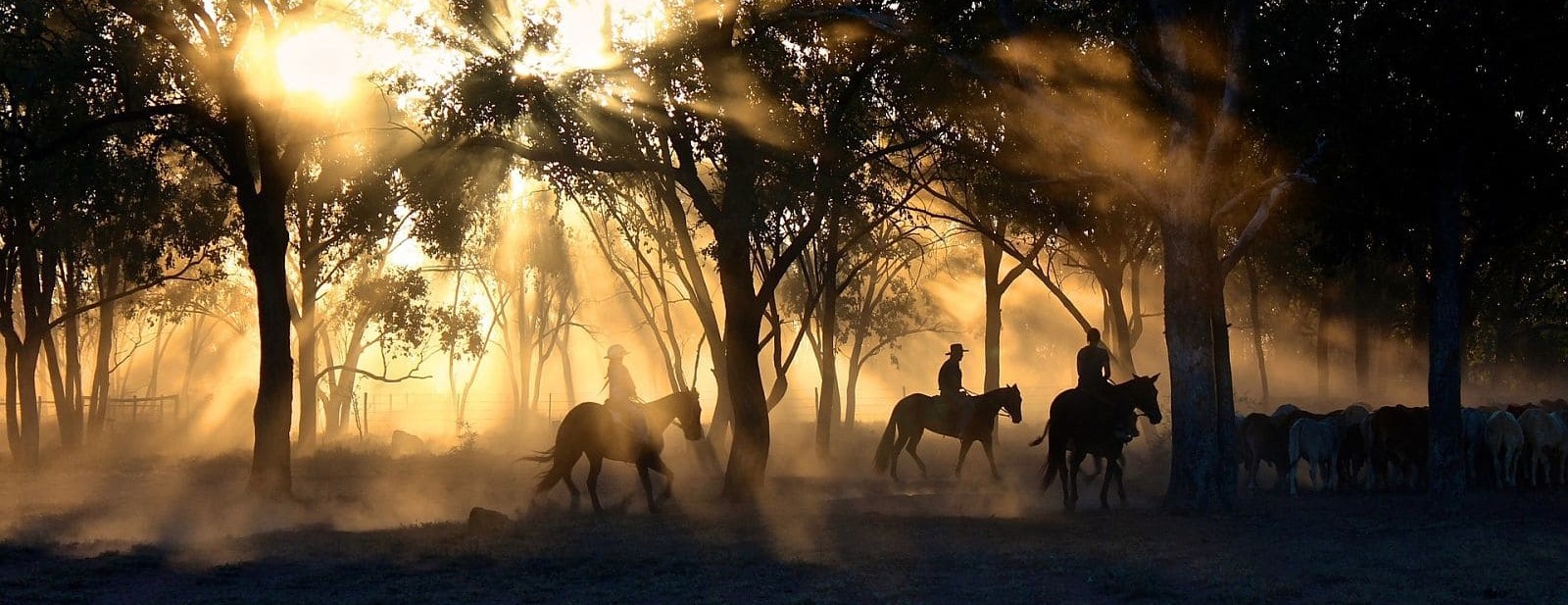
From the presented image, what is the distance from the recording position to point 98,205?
23875 millimetres

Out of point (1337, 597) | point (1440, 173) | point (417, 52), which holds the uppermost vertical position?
point (417, 52)

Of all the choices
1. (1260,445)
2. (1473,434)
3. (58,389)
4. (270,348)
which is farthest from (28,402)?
(1473,434)

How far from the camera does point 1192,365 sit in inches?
754

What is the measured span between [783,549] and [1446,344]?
9991 mm

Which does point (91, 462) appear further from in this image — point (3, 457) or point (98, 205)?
point (98, 205)

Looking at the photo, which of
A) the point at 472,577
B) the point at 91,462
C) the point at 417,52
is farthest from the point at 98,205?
the point at 472,577

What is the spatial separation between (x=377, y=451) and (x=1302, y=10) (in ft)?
91.8

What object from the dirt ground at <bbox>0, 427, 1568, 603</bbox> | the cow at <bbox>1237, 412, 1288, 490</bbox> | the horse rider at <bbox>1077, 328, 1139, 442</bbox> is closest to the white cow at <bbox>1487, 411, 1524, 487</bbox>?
the dirt ground at <bbox>0, 427, 1568, 603</bbox>

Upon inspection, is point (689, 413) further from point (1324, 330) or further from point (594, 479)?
point (1324, 330)

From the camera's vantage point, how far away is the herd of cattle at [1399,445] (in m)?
23.9

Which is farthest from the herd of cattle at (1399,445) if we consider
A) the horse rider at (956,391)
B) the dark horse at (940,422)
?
the horse rider at (956,391)

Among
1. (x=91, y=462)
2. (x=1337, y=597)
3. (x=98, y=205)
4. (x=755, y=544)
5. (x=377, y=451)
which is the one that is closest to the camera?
(x=1337, y=597)

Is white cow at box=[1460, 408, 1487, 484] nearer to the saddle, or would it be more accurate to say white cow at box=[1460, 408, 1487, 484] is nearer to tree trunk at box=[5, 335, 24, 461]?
the saddle

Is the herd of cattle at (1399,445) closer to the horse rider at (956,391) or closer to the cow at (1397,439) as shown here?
the cow at (1397,439)
